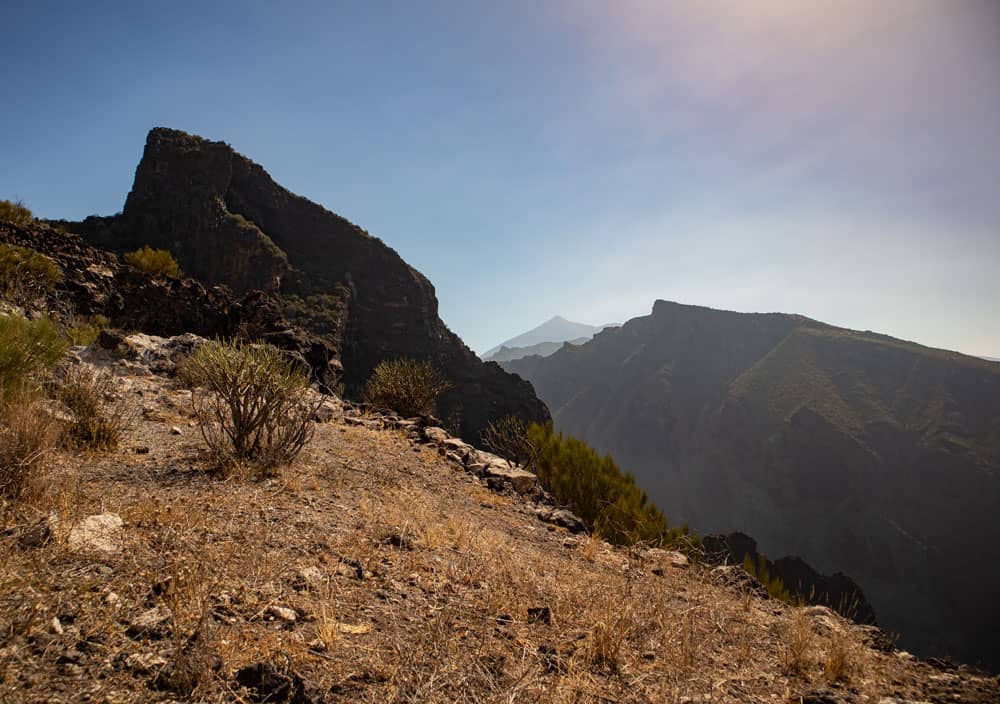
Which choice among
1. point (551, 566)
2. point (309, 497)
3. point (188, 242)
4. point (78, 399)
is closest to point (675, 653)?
point (551, 566)

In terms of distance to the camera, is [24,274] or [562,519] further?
[24,274]

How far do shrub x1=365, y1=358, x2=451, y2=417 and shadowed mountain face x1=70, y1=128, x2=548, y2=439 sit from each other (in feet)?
84.9

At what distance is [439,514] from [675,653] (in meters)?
2.97

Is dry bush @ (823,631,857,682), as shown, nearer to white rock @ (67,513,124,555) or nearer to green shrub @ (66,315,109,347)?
white rock @ (67,513,124,555)

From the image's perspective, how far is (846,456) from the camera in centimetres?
7756

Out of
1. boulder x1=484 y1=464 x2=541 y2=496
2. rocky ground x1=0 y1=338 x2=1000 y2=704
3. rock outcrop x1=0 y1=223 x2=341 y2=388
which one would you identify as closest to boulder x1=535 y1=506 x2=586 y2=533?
boulder x1=484 y1=464 x2=541 y2=496

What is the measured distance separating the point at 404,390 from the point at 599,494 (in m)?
8.08

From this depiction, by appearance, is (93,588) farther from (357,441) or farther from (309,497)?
(357,441)

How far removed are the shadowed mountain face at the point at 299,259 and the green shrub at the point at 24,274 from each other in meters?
25.4

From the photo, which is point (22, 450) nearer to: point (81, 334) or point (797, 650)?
point (797, 650)

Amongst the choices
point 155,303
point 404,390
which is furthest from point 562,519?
point 155,303

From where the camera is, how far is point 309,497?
15.0 feet

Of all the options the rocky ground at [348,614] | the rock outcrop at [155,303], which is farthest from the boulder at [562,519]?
the rock outcrop at [155,303]

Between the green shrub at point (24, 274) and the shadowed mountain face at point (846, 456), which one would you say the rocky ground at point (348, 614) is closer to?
the green shrub at point (24, 274)
